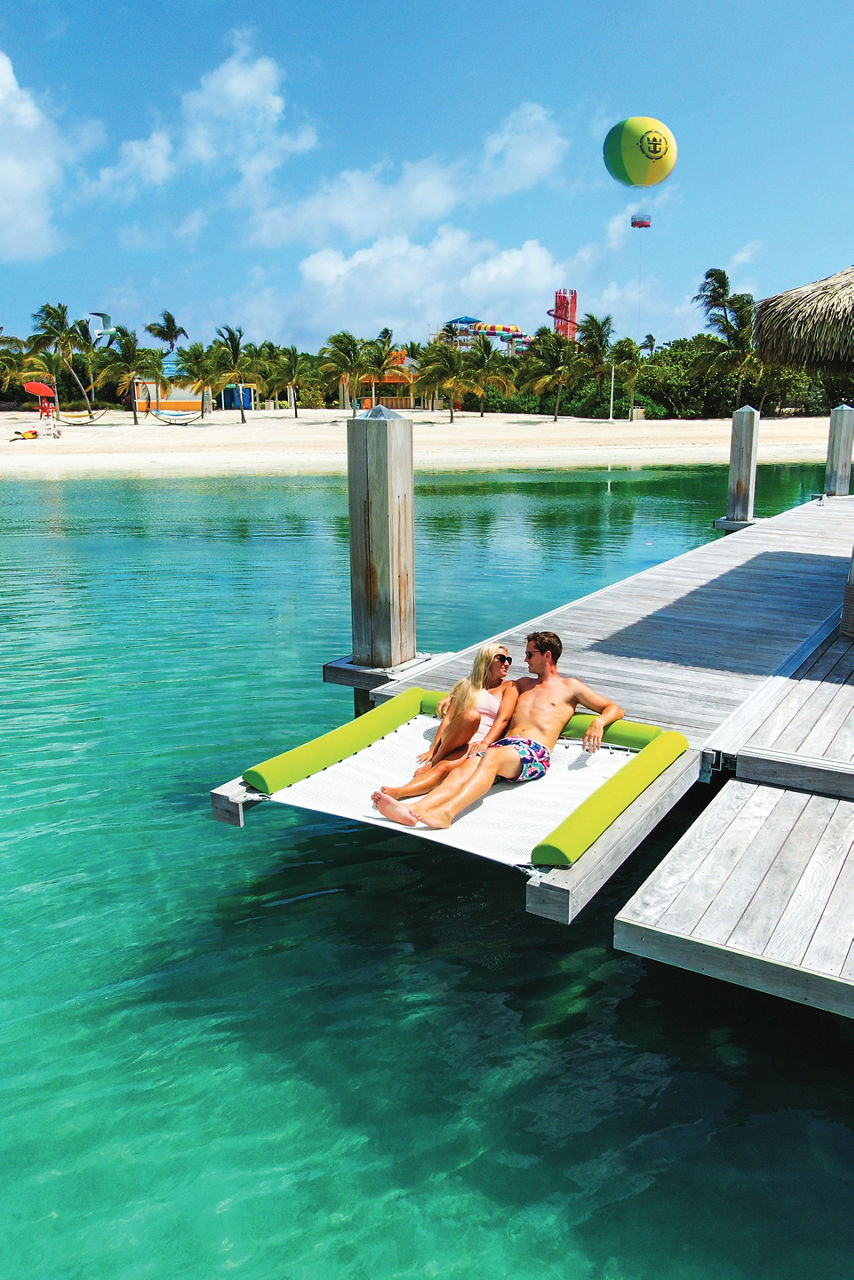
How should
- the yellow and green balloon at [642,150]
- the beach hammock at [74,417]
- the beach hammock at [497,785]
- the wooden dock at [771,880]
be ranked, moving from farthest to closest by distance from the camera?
1. the beach hammock at [74,417]
2. the yellow and green balloon at [642,150]
3. the beach hammock at [497,785]
4. the wooden dock at [771,880]

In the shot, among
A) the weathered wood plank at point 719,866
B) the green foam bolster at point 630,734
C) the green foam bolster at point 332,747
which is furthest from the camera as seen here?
the green foam bolster at point 630,734

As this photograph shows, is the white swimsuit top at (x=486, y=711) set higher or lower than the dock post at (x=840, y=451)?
lower

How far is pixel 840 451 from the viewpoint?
17297 mm

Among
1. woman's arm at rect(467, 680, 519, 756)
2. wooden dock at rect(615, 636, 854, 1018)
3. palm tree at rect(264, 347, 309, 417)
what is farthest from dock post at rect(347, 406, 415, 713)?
palm tree at rect(264, 347, 309, 417)

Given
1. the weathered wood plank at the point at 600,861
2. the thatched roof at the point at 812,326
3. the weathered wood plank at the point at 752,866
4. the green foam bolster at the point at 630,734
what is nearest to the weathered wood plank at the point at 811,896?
the weathered wood plank at the point at 752,866

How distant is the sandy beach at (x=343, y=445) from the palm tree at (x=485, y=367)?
1614 mm

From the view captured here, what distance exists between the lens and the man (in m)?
4.45

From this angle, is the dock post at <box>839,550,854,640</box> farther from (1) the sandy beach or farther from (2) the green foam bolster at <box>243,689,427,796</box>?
(1) the sandy beach

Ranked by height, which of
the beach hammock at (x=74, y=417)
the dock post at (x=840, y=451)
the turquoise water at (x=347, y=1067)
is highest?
the beach hammock at (x=74, y=417)

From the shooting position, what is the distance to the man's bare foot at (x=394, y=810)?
438cm

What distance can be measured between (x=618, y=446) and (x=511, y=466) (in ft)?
27.6

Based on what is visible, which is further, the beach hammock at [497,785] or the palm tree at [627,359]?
the palm tree at [627,359]

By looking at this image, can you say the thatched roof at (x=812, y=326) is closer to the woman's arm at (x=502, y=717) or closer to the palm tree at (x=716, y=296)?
the woman's arm at (x=502, y=717)

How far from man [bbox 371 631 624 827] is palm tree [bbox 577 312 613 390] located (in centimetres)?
4793
